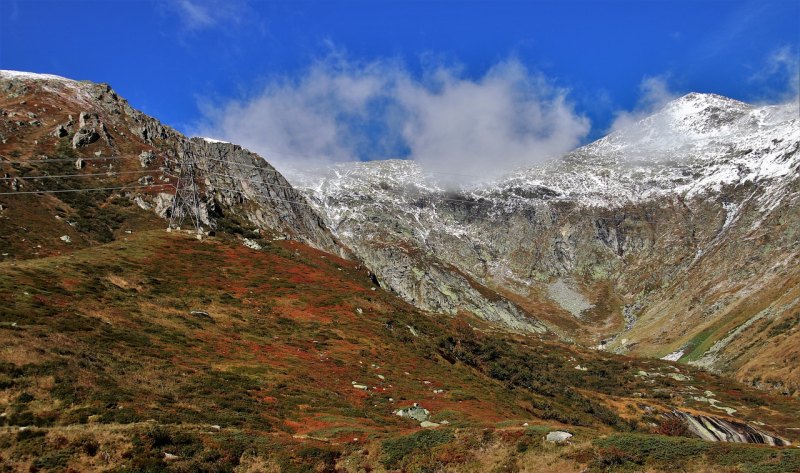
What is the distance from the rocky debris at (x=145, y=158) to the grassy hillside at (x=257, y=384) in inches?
1853

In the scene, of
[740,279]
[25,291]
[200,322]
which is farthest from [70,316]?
[740,279]

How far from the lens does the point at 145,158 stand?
115 metres

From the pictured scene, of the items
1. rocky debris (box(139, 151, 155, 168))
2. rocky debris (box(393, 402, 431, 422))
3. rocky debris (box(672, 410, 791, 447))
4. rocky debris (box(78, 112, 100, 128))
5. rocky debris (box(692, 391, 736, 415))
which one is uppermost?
A: rocky debris (box(78, 112, 100, 128))

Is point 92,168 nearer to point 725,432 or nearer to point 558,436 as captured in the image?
point 558,436

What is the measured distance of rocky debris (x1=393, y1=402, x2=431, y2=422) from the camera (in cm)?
3397

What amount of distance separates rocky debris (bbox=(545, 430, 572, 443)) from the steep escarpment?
217 ft

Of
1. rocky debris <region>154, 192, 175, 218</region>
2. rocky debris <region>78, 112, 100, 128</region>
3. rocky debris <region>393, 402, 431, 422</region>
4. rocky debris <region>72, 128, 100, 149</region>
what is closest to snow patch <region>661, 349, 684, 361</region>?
rocky debris <region>393, 402, 431, 422</region>

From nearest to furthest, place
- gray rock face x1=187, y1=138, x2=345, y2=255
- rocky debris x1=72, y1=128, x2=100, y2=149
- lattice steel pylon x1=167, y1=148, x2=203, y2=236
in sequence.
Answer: lattice steel pylon x1=167, y1=148, x2=203, y2=236 → rocky debris x1=72, y1=128, x2=100, y2=149 → gray rock face x1=187, y1=138, x2=345, y2=255

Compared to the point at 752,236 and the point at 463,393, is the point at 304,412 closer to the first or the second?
the point at 463,393

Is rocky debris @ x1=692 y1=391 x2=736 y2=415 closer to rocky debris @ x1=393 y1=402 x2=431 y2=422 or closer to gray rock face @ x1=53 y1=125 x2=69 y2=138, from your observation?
rocky debris @ x1=393 y1=402 x2=431 y2=422

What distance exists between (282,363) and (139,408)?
1655 centimetres

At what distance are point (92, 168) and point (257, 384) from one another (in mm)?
91414

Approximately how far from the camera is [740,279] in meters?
174

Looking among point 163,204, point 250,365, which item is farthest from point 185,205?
point 250,365
